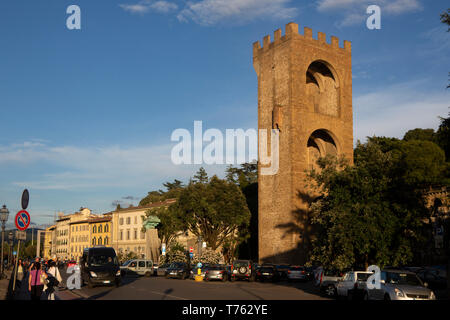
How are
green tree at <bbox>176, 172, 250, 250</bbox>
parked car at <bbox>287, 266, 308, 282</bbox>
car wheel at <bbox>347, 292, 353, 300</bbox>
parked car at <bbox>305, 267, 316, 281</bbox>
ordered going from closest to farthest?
car wheel at <bbox>347, 292, 353, 300</bbox> → parked car at <bbox>287, 266, 308, 282</bbox> → parked car at <bbox>305, 267, 316, 281</bbox> → green tree at <bbox>176, 172, 250, 250</bbox>

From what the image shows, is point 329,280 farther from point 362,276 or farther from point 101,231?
point 101,231

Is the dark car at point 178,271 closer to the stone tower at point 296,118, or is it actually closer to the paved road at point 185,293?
the stone tower at point 296,118

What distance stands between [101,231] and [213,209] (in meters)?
55.2

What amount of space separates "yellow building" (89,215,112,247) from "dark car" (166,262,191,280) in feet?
190

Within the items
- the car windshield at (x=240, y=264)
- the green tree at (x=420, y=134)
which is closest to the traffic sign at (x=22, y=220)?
the car windshield at (x=240, y=264)

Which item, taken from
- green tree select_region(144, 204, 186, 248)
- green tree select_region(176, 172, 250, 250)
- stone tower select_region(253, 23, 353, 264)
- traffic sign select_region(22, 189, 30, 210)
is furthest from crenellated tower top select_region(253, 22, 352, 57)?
traffic sign select_region(22, 189, 30, 210)

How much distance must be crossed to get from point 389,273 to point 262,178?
34389 millimetres

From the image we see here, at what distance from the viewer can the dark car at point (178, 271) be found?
3894 centimetres

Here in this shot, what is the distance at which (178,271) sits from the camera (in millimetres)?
39062

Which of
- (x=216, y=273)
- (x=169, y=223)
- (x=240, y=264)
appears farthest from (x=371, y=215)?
(x=169, y=223)

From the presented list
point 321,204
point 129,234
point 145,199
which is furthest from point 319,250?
point 145,199

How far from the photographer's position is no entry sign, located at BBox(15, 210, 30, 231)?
618 inches

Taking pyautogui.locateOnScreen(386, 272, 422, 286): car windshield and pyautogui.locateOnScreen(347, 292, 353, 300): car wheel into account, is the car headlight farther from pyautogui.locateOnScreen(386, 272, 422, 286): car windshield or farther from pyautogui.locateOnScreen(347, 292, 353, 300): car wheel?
pyautogui.locateOnScreen(347, 292, 353, 300): car wheel

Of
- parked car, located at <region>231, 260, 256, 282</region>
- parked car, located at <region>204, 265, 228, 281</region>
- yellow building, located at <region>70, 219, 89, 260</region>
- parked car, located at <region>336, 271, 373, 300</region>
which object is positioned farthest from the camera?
yellow building, located at <region>70, 219, 89, 260</region>
